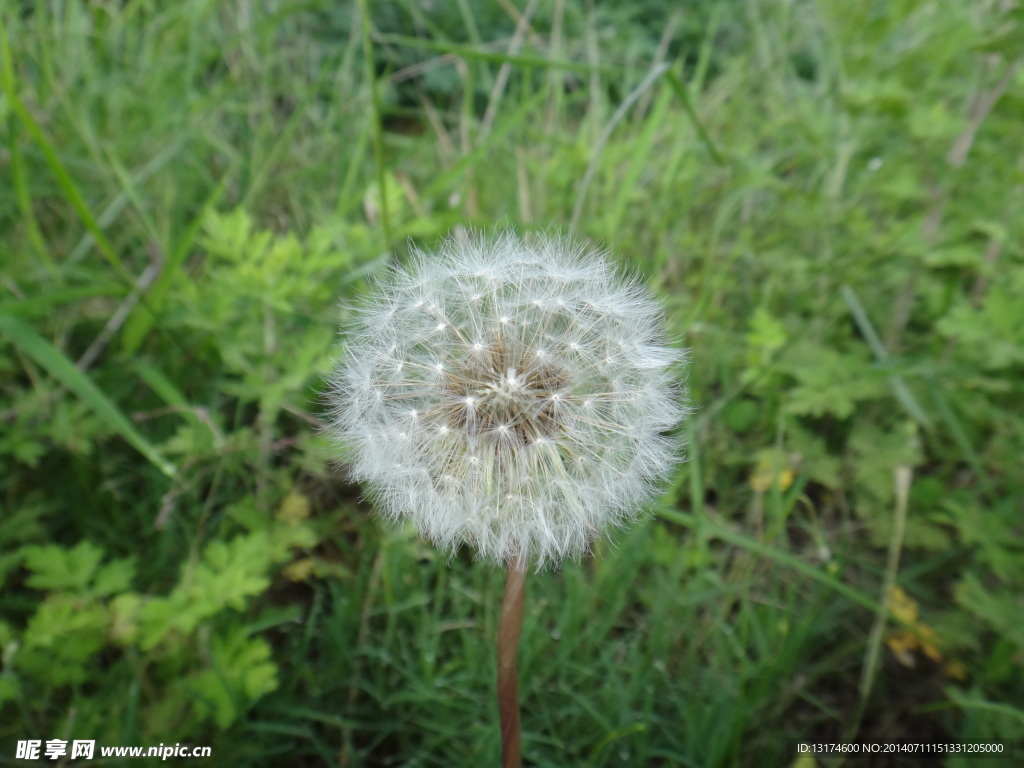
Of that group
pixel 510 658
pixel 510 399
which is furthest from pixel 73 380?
pixel 510 658

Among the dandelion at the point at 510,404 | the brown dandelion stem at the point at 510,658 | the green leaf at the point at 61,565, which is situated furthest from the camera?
A: the green leaf at the point at 61,565

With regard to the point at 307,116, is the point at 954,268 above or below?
below

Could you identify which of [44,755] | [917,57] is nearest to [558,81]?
[917,57]

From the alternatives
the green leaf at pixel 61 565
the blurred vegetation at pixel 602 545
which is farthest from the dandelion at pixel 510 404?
the green leaf at pixel 61 565

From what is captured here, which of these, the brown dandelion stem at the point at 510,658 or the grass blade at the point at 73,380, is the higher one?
the grass blade at the point at 73,380

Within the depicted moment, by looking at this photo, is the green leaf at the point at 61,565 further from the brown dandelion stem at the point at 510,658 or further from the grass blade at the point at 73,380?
the brown dandelion stem at the point at 510,658

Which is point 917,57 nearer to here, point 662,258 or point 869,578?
point 662,258

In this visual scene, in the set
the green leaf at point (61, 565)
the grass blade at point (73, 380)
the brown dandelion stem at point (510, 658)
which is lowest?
the brown dandelion stem at point (510, 658)

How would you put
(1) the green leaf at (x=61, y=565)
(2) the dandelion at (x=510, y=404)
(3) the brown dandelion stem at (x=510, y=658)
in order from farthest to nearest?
(1) the green leaf at (x=61, y=565)
(2) the dandelion at (x=510, y=404)
(3) the brown dandelion stem at (x=510, y=658)
